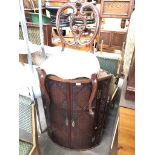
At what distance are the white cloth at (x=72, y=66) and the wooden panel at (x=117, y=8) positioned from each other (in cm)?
88

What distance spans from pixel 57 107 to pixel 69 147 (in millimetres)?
406

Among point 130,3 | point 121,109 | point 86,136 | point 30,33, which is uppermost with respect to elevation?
point 130,3

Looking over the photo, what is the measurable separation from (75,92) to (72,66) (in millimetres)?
175

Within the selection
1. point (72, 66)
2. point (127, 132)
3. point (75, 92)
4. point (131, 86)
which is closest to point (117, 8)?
point (72, 66)

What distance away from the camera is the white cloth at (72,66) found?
107 centimetres

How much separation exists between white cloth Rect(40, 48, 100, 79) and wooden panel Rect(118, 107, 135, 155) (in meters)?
0.37

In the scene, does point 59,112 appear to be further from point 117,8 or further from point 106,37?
point 106,37

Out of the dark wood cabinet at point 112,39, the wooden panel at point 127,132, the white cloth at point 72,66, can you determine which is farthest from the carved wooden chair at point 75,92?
the dark wood cabinet at point 112,39

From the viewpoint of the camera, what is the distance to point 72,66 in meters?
1.11

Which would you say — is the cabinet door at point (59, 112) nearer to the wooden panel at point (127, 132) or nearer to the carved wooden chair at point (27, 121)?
the carved wooden chair at point (27, 121)

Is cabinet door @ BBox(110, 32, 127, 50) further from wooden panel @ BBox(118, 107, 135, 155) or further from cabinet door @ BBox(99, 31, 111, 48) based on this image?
wooden panel @ BBox(118, 107, 135, 155)
